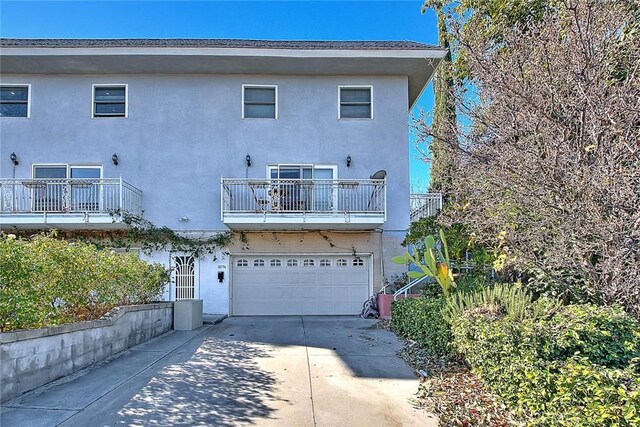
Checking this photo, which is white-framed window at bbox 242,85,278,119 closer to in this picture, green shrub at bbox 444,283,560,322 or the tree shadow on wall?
the tree shadow on wall

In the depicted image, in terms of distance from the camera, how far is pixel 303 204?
39.1ft

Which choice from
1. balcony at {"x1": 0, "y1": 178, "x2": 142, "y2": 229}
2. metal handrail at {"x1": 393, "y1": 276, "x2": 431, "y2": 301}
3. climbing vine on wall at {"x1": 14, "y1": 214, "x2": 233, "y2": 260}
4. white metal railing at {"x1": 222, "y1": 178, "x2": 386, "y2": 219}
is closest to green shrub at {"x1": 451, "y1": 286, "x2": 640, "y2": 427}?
metal handrail at {"x1": 393, "y1": 276, "x2": 431, "y2": 301}

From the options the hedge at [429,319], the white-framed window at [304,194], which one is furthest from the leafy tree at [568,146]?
the white-framed window at [304,194]

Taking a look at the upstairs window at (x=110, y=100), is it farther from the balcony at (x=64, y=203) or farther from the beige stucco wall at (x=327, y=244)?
the beige stucco wall at (x=327, y=244)

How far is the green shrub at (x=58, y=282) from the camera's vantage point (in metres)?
4.75

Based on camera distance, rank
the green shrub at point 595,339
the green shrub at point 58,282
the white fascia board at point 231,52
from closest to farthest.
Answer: the green shrub at point 595,339 < the green shrub at point 58,282 < the white fascia board at point 231,52

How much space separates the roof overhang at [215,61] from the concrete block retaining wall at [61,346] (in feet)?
27.1

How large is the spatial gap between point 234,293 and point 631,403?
11.4 meters

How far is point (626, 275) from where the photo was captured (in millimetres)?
5023

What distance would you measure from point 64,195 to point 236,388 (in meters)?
9.79

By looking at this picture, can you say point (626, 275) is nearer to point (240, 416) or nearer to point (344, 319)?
point (240, 416)

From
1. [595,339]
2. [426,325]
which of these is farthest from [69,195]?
[595,339]

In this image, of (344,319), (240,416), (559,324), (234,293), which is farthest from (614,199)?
(234,293)

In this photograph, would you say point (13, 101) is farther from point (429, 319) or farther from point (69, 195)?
point (429, 319)
